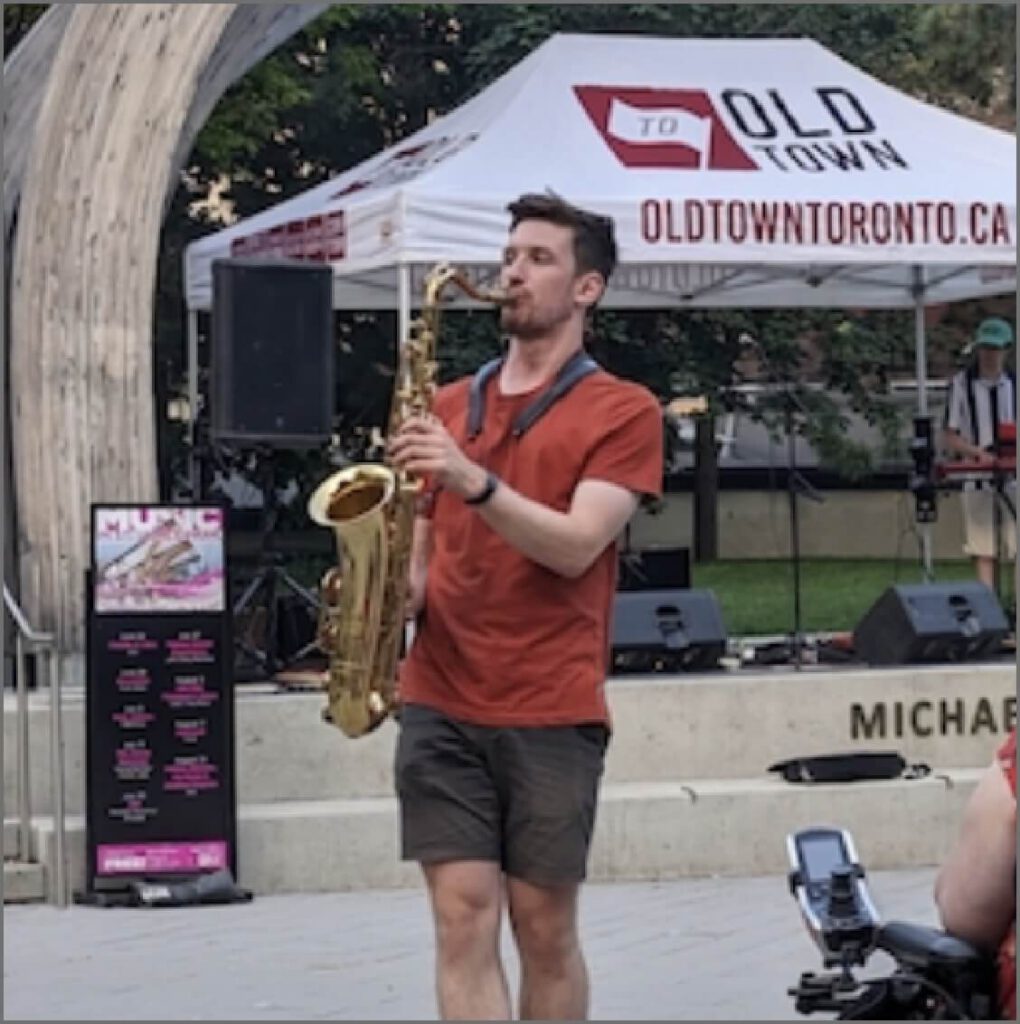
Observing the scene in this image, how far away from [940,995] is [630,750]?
6.28 m

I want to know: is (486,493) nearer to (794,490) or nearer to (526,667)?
(526,667)

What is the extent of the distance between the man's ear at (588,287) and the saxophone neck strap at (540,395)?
0.11 metres

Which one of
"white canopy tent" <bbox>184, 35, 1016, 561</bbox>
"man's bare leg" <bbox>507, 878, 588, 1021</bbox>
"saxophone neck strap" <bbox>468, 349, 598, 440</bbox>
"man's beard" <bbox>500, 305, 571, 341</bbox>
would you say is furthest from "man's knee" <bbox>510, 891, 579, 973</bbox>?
"white canopy tent" <bbox>184, 35, 1016, 561</bbox>

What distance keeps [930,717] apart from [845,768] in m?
0.79

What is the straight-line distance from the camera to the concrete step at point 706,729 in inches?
393

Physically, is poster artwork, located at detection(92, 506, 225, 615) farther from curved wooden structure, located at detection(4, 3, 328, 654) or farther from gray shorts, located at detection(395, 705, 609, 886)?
gray shorts, located at detection(395, 705, 609, 886)

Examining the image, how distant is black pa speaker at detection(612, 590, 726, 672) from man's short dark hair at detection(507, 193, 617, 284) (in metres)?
5.61

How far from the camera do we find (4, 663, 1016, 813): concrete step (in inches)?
393

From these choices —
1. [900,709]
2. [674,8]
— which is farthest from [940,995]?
[674,8]

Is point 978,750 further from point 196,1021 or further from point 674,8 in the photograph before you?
point 674,8

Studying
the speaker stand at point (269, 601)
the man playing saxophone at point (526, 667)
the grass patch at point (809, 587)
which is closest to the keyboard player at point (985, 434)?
the grass patch at point (809, 587)

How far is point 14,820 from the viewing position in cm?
966

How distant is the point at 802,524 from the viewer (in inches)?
1238

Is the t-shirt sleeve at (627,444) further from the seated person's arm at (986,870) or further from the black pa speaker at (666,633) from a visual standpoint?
the black pa speaker at (666,633)
